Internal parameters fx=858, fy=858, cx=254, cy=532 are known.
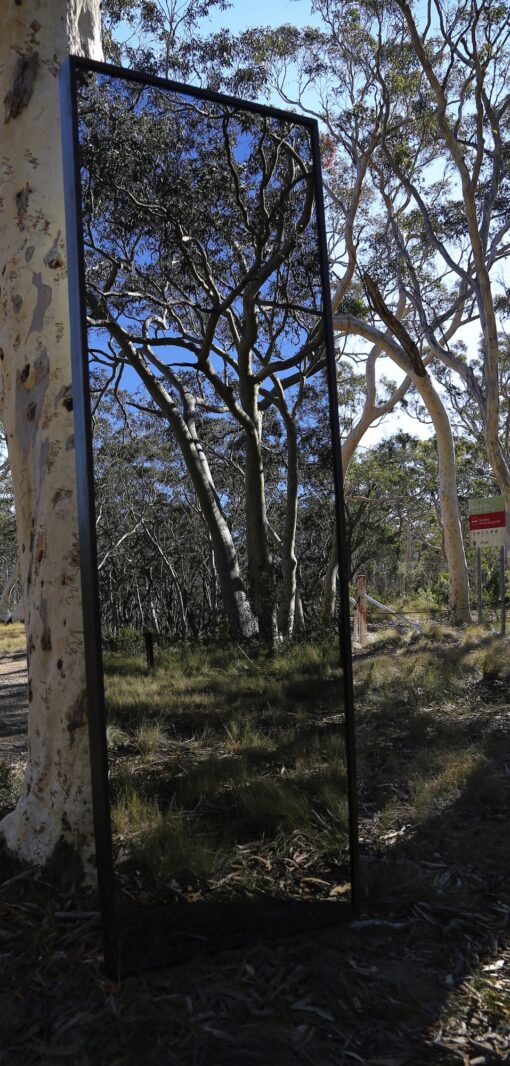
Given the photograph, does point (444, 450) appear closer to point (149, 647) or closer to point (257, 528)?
point (257, 528)

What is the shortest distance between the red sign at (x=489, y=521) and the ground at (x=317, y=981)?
9.71m

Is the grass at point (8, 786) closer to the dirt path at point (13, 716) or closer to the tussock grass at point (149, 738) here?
the dirt path at point (13, 716)

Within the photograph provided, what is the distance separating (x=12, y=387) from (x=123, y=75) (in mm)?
1149

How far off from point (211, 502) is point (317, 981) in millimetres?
1450

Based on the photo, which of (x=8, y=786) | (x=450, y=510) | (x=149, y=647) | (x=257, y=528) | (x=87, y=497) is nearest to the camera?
(x=87, y=497)

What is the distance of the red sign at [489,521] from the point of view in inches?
509

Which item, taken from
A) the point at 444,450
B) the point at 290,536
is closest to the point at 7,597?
the point at 444,450

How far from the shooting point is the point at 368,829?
3.61 meters

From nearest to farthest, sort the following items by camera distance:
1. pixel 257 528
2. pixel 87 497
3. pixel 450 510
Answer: pixel 87 497
pixel 257 528
pixel 450 510

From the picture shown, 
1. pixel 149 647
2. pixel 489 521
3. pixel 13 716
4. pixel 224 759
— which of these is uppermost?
pixel 489 521

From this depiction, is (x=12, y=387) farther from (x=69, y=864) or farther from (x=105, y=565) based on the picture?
(x=69, y=864)

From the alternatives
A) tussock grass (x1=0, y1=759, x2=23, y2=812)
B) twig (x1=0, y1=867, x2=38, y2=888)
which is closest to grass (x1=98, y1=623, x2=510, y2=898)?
twig (x1=0, y1=867, x2=38, y2=888)

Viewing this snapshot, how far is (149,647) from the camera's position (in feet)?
8.61

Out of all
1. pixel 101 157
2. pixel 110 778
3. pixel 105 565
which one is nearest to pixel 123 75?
pixel 101 157
